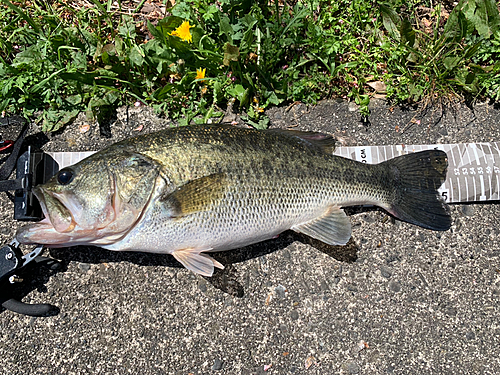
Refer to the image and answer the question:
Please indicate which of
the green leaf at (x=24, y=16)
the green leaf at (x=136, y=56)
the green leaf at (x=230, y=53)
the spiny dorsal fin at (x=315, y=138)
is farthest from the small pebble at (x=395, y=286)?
the green leaf at (x=24, y=16)

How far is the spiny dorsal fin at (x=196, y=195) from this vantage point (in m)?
2.51

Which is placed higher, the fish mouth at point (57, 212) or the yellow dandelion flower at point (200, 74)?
the yellow dandelion flower at point (200, 74)

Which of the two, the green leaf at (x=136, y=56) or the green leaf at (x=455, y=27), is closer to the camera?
the green leaf at (x=136, y=56)

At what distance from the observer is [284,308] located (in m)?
3.08

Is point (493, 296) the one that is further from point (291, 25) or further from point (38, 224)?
point (38, 224)

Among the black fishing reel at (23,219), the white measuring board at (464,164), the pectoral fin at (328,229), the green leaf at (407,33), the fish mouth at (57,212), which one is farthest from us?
the green leaf at (407,33)

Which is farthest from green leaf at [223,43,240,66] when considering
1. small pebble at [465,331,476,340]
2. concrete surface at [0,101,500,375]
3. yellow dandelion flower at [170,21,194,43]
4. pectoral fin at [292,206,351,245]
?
small pebble at [465,331,476,340]

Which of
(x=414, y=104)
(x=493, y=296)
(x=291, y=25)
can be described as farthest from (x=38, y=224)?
(x=493, y=296)

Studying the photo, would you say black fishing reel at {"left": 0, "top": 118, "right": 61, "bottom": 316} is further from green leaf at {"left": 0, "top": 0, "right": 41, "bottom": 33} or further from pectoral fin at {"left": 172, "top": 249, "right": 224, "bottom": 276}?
pectoral fin at {"left": 172, "top": 249, "right": 224, "bottom": 276}

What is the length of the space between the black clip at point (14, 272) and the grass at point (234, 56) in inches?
46.2

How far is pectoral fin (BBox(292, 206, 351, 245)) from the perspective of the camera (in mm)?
2900

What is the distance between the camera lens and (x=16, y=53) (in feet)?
11.4

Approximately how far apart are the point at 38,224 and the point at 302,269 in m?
2.15

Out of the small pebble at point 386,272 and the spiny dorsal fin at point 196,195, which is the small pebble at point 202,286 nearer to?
the spiny dorsal fin at point 196,195
